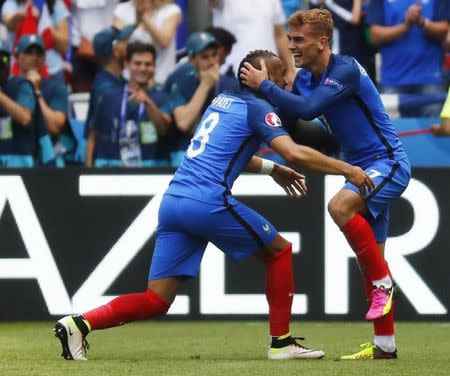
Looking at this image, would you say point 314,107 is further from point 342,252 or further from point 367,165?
point 342,252

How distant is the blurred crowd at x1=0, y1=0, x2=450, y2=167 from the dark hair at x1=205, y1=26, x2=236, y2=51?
0.01m

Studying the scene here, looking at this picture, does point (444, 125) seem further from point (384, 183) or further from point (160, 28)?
point (384, 183)

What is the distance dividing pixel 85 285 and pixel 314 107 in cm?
393

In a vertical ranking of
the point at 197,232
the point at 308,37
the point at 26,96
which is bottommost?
the point at 197,232

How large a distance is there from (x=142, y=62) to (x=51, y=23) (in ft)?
5.48

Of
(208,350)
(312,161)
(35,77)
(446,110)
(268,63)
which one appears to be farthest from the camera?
(35,77)

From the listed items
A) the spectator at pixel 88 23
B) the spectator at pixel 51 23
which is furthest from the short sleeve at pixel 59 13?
the spectator at pixel 88 23

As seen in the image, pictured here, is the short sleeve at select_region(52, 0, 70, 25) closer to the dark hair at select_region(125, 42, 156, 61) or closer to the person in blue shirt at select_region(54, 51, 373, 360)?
the dark hair at select_region(125, 42, 156, 61)

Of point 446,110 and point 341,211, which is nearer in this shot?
point 341,211

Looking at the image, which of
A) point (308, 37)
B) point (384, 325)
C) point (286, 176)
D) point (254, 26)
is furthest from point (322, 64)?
point (254, 26)

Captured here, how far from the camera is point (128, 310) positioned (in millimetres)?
7977

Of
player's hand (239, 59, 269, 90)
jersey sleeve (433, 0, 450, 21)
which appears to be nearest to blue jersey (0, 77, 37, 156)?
jersey sleeve (433, 0, 450, 21)

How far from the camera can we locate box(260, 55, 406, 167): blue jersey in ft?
26.0

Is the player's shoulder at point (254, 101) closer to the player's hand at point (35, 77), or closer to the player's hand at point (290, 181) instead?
the player's hand at point (290, 181)
